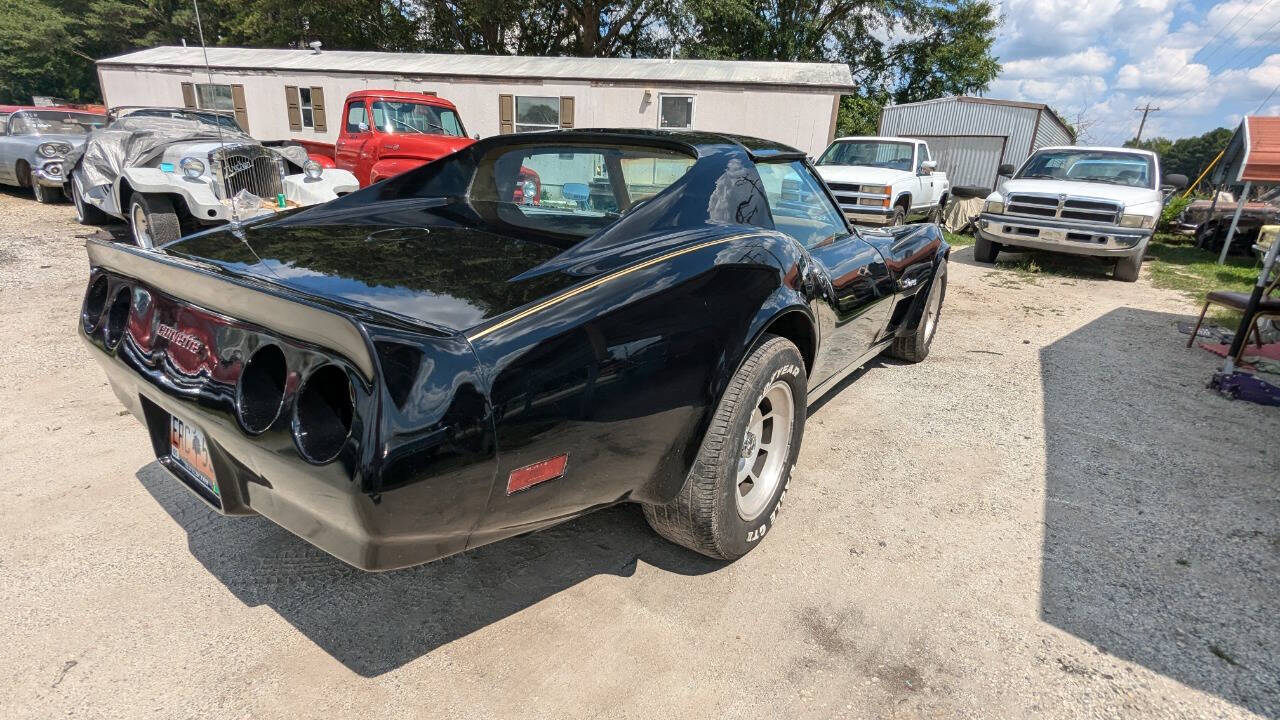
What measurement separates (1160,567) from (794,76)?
601 inches

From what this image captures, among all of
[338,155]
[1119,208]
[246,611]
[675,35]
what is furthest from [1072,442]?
[675,35]

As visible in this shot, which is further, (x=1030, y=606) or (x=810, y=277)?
(x=810, y=277)

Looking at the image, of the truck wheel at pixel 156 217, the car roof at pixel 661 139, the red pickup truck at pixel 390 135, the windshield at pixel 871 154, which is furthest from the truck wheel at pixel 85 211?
the windshield at pixel 871 154

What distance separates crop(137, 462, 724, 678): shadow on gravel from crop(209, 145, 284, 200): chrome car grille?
5.06m

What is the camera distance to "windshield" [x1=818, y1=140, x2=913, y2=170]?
423 inches

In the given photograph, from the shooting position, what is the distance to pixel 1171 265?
34.9 feet

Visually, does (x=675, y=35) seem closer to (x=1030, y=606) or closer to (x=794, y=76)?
(x=794, y=76)

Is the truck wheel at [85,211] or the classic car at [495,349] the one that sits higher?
the classic car at [495,349]

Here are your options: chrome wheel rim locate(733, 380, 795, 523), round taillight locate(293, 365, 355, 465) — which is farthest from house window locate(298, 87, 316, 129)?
round taillight locate(293, 365, 355, 465)

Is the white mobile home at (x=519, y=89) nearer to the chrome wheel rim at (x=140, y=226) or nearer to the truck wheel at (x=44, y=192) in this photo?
the truck wheel at (x=44, y=192)

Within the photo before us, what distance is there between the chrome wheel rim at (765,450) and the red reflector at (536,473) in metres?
0.96

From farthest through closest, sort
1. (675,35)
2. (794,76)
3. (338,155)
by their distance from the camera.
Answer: (675,35) → (794,76) → (338,155)

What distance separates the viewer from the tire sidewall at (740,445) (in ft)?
6.84

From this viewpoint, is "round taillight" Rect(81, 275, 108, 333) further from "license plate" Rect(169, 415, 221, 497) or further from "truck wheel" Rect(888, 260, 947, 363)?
"truck wheel" Rect(888, 260, 947, 363)
